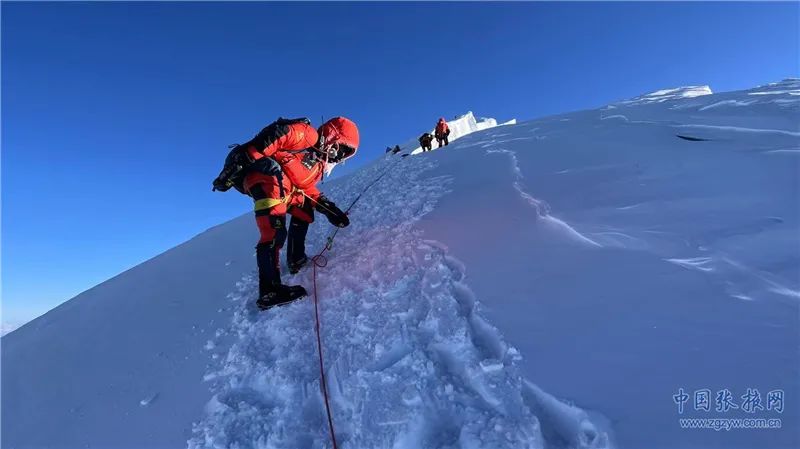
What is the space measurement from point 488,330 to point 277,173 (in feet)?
8.98

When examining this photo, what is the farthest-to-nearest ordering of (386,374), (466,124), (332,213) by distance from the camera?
(466,124)
(332,213)
(386,374)

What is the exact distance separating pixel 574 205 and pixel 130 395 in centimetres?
472

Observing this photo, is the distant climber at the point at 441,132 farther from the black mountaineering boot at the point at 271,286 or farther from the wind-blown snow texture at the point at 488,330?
the black mountaineering boot at the point at 271,286

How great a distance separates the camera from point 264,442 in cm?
245

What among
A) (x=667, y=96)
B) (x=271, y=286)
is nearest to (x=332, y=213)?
(x=271, y=286)

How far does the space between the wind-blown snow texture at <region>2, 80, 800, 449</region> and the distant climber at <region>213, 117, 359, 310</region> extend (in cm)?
41

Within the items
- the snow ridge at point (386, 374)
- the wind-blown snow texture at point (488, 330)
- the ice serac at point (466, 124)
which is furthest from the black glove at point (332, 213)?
the ice serac at point (466, 124)

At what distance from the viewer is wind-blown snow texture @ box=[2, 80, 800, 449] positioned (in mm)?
2107

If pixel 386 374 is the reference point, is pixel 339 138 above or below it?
above

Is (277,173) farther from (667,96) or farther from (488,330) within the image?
(667,96)

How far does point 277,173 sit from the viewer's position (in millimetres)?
4074

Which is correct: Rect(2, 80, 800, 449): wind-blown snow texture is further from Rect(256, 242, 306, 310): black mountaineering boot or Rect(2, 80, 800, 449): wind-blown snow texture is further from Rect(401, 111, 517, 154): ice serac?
Rect(401, 111, 517, 154): ice serac

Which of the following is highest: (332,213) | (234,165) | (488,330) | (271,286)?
(234,165)

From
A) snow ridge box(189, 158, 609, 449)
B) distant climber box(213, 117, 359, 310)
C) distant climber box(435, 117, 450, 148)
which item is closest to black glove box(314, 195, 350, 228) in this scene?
distant climber box(213, 117, 359, 310)
